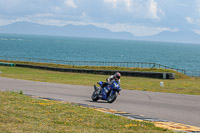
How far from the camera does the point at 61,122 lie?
10375 millimetres

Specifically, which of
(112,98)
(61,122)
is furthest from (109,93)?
(61,122)

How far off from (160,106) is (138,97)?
3.86m

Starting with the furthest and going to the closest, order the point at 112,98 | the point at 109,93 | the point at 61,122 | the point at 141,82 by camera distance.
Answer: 1. the point at 141,82
2. the point at 109,93
3. the point at 112,98
4. the point at 61,122

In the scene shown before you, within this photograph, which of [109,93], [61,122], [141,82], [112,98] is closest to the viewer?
[61,122]

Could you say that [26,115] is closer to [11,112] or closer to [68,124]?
[11,112]

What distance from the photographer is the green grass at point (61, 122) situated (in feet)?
30.0

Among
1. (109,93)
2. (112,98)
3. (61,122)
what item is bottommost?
(61,122)

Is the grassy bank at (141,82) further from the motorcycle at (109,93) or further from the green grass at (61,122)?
the green grass at (61,122)

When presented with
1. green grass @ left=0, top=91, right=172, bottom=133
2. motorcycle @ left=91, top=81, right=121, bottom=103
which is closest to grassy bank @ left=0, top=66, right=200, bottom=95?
motorcycle @ left=91, top=81, right=121, bottom=103

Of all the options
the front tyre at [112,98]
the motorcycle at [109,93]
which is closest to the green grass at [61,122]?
the motorcycle at [109,93]

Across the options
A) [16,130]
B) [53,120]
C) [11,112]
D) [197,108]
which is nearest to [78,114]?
[53,120]

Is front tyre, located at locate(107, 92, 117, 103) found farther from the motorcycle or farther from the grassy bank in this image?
the grassy bank

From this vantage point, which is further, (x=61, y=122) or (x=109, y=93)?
(x=109, y=93)

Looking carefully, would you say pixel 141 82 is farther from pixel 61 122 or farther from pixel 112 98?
pixel 61 122
